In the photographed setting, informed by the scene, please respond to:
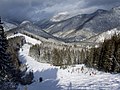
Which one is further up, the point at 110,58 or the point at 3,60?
the point at 110,58

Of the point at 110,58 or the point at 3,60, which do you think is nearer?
the point at 3,60

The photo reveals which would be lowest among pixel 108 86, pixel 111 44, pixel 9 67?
pixel 108 86

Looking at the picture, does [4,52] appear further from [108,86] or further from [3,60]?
[108,86]

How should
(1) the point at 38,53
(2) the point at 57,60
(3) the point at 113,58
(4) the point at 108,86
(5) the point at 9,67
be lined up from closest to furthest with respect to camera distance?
(4) the point at 108,86 → (5) the point at 9,67 → (3) the point at 113,58 → (2) the point at 57,60 → (1) the point at 38,53

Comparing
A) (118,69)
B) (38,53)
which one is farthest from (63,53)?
(118,69)

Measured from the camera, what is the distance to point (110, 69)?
181 feet

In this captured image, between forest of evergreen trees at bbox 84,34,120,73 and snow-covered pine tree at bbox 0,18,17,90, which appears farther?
forest of evergreen trees at bbox 84,34,120,73

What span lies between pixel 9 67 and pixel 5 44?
399cm

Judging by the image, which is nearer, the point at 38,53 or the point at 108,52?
the point at 108,52

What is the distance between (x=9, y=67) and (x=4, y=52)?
3.64m

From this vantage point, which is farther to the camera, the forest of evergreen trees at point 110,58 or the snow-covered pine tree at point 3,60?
the forest of evergreen trees at point 110,58

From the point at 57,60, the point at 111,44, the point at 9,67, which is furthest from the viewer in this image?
the point at 57,60

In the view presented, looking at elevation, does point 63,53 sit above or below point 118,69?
above

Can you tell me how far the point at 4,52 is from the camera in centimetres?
3362
